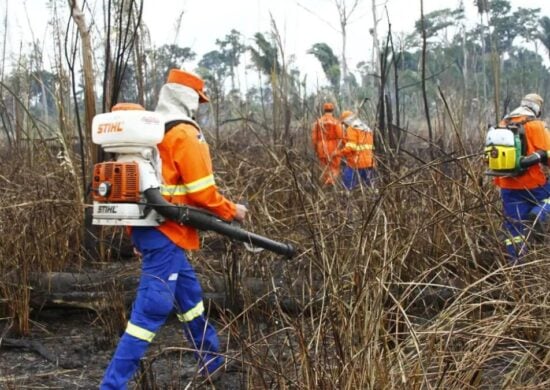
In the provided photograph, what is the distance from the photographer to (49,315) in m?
4.85

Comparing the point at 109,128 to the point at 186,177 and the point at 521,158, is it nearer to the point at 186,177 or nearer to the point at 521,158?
the point at 186,177

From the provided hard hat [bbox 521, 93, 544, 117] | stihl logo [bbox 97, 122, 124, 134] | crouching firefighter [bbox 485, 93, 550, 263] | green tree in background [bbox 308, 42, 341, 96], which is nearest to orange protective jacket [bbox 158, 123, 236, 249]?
stihl logo [bbox 97, 122, 124, 134]

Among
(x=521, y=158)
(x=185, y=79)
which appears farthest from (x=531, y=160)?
(x=185, y=79)

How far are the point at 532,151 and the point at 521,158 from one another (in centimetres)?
21

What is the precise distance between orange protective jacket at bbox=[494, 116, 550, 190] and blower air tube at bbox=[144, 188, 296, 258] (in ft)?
8.87

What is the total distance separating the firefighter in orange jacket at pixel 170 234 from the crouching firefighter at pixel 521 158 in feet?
8.53

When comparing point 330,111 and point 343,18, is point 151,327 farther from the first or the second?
point 343,18

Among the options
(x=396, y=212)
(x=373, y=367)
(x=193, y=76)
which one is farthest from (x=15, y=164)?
(x=373, y=367)

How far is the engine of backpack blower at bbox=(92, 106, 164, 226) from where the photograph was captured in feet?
11.0

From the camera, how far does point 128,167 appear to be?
134 inches

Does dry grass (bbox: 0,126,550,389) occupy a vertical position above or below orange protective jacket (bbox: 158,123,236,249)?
below

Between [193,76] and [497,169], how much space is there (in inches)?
108

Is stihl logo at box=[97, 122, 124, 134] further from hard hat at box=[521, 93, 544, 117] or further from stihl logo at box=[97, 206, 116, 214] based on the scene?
hard hat at box=[521, 93, 544, 117]

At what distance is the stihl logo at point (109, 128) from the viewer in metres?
3.38
